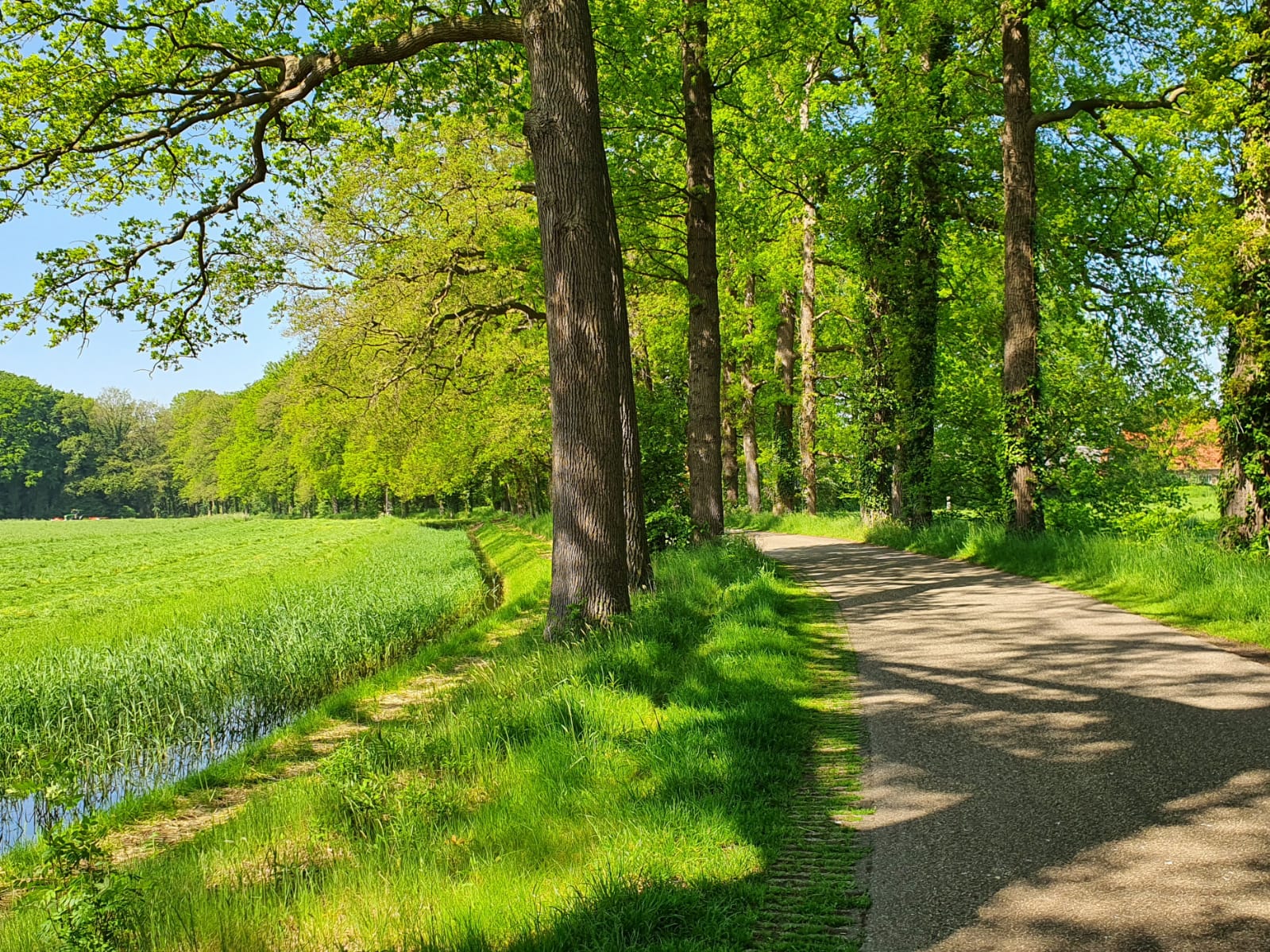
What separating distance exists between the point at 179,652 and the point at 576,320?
835 centimetres

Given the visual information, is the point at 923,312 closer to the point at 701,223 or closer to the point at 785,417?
the point at 701,223

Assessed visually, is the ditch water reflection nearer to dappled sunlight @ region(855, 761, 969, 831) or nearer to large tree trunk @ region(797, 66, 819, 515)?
dappled sunlight @ region(855, 761, 969, 831)

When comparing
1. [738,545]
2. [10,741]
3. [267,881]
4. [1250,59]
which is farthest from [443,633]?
[1250,59]

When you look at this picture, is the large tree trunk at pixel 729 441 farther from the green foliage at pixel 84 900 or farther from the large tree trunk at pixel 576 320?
the green foliage at pixel 84 900

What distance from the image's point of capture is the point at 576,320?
27.1 ft

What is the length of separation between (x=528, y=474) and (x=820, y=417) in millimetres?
15305

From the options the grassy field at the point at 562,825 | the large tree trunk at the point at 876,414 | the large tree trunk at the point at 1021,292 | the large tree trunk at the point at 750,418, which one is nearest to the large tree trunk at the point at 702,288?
the large tree trunk at the point at 1021,292

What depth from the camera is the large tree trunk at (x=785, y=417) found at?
29.4m

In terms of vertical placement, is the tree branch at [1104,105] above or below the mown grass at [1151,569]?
above

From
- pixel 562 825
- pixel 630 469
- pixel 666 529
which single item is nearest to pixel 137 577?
pixel 666 529

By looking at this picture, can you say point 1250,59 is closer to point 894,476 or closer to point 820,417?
point 894,476

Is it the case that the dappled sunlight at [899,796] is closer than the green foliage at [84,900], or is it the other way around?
the green foliage at [84,900]

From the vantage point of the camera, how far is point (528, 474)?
44156 mm

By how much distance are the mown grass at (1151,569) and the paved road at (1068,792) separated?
0.63 m
